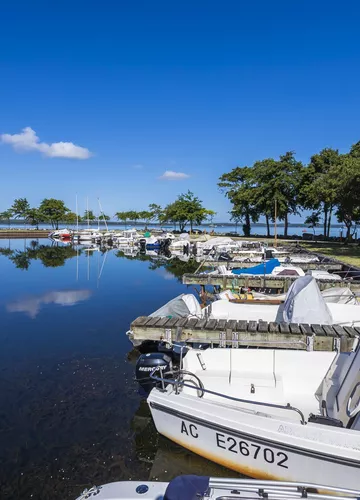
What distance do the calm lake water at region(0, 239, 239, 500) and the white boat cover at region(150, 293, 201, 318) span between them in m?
1.87

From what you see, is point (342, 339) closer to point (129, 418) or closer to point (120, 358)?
point (129, 418)

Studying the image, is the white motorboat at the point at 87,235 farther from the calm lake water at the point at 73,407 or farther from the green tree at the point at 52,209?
the calm lake water at the point at 73,407

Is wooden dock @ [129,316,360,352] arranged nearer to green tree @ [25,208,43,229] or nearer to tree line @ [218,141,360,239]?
tree line @ [218,141,360,239]

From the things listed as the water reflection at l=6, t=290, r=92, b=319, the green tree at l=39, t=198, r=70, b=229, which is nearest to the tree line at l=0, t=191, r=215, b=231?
the green tree at l=39, t=198, r=70, b=229

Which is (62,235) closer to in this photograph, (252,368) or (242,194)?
(242,194)

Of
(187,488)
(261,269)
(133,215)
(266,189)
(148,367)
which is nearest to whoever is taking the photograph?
(187,488)

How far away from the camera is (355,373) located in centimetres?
575

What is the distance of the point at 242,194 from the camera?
60719 millimetres

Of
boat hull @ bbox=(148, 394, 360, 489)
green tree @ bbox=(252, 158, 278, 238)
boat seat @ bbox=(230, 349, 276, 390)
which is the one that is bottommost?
boat hull @ bbox=(148, 394, 360, 489)

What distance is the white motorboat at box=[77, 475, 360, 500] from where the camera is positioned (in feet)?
11.3

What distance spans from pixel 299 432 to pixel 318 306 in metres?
5.60

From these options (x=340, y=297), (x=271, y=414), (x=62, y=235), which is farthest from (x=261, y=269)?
(x=62, y=235)

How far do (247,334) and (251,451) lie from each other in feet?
12.3

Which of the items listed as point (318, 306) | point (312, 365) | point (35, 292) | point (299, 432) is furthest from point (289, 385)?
point (35, 292)
